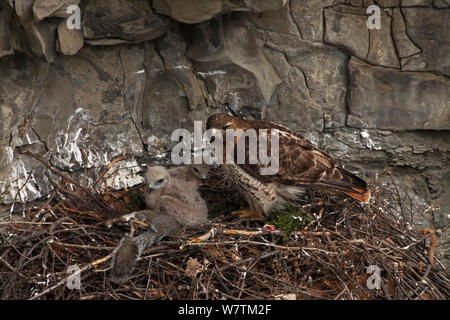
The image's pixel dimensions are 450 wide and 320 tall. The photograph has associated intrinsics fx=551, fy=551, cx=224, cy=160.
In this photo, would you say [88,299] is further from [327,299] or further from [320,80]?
[320,80]

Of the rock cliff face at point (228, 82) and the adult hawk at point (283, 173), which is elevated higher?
the rock cliff face at point (228, 82)

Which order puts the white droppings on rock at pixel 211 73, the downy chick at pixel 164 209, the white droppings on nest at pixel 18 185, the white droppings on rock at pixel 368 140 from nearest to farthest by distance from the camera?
the downy chick at pixel 164 209
the white droppings on nest at pixel 18 185
the white droppings on rock at pixel 211 73
the white droppings on rock at pixel 368 140

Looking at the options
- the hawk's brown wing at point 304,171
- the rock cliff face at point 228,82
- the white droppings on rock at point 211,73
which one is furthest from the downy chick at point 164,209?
the white droppings on rock at point 211,73

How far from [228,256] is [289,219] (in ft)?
2.05

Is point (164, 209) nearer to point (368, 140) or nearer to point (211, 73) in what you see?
point (211, 73)

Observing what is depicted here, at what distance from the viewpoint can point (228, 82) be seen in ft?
16.1

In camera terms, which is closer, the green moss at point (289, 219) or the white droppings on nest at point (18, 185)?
the green moss at point (289, 219)

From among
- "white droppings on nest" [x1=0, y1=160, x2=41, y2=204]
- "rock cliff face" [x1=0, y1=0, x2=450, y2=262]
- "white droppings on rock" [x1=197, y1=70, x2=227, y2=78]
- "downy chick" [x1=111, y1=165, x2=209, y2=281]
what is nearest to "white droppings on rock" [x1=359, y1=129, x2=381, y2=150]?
"rock cliff face" [x1=0, y1=0, x2=450, y2=262]

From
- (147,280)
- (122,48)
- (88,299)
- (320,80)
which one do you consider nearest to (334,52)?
(320,80)

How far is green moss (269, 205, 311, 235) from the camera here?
4.17 metres

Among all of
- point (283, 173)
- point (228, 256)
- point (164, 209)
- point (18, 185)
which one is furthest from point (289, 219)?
point (18, 185)

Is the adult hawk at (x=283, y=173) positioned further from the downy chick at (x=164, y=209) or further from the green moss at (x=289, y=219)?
the downy chick at (x=164, y=209)

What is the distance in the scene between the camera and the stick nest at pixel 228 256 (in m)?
3.64

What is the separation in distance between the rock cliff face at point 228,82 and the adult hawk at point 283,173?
0.74 m
